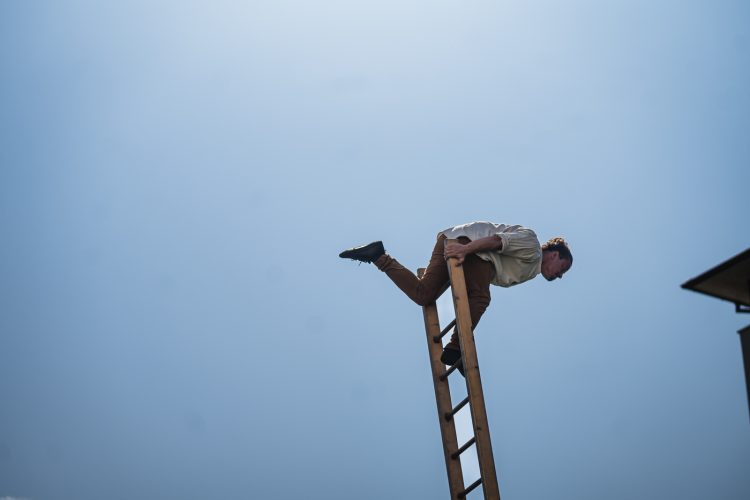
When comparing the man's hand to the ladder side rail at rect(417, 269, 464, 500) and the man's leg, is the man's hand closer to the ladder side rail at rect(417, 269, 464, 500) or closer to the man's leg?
the man's leg

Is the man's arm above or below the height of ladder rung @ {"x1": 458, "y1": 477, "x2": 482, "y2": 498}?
above

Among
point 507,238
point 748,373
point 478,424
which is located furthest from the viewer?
point 507,238

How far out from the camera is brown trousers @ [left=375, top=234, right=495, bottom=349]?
7449mm

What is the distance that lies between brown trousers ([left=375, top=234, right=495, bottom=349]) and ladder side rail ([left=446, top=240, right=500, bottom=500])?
0.18 meters

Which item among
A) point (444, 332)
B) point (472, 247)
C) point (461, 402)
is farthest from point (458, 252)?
point (461, 402)

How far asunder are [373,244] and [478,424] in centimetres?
166

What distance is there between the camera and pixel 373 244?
298 inches

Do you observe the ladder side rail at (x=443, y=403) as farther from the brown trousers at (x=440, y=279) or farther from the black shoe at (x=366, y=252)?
the black shoe at (x=366, y=252)

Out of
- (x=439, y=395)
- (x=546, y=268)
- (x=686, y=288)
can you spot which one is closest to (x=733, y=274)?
(x=686, y=288)

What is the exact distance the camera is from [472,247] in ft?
23.9

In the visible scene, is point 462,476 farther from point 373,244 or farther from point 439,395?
point 373,244

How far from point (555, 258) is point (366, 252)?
1515 millimetres

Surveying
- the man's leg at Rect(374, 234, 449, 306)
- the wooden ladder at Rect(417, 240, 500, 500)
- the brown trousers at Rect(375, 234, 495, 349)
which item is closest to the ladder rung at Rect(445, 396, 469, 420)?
the wooden ladder at Rect(417, 240, 500, 500)

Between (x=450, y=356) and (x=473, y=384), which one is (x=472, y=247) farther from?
(x=473, y=384)
